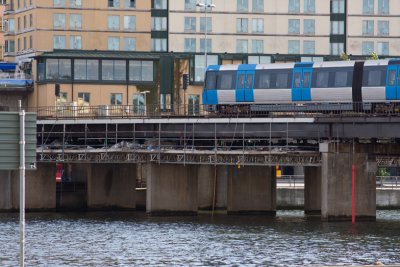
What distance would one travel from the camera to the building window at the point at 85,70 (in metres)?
159

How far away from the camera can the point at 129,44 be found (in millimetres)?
169500

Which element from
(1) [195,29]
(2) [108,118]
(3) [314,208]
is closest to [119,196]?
(2) [108,118]

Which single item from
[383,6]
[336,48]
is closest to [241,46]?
[336,48]

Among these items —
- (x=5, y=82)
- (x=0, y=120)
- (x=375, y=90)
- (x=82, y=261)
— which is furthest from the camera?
(x=5, y=82)

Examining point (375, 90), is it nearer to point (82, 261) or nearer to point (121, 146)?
point (121, 146)

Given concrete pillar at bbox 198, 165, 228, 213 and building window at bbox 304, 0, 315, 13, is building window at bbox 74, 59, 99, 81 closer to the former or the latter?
building window at bbox 304, 0, 315, 13

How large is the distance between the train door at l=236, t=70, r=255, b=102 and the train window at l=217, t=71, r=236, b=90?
467 mm

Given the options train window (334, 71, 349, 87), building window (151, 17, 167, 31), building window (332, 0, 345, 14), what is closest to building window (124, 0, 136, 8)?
building window (151, 17, 167, 31)

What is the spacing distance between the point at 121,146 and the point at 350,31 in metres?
69.7

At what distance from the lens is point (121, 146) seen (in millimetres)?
111688

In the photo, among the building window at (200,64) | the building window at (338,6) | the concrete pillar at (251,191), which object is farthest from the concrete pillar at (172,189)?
the building window at (338,6)

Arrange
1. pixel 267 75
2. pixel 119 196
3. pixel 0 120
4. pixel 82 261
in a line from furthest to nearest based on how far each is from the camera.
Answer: pixel 119 196 → pixel 267 75 → pixel 82 261 → pixel 0 120

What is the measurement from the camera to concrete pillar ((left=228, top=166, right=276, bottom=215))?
110750 millimetres

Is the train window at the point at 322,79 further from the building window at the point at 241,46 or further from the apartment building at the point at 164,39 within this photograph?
Result: the building window at the point at 241,46
